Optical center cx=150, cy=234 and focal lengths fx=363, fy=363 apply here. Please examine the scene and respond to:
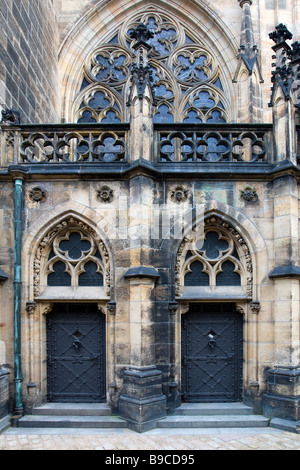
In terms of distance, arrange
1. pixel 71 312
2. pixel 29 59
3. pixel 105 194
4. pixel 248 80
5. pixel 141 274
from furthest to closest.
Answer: pixel 248 80, pixel 29 59, pixel 71 312, pixel 105 194, pixel 141 274

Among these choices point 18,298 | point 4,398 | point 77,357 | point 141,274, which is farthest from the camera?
point 77,357

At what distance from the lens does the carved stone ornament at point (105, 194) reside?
6.36 m

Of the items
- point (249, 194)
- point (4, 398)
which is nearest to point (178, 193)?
point (249, 194)

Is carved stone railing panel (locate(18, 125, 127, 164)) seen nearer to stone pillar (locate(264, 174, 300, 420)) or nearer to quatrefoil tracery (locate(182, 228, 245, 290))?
quatrefoil tracery (locate(182, 228, 245, 290))

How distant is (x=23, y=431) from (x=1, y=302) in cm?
208

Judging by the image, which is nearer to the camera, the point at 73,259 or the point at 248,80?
the point at 73,259

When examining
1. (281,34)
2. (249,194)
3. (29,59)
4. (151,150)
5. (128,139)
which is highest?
(29,59)

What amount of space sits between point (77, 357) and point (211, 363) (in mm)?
2392

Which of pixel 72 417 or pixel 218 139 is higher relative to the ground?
pixel 218 139

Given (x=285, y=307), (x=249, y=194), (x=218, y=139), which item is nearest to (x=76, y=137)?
(x=218, y=139)

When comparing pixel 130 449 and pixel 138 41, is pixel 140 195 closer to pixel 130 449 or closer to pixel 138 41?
pixel 138 41

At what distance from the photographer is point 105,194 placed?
20.9ft

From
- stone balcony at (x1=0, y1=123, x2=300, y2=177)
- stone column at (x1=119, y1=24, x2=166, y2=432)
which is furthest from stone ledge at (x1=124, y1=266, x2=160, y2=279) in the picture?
stone balcony at (x1=0, y1=123, x2=300, y2=177)

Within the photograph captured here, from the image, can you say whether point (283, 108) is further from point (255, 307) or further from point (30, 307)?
point (30, 307)
